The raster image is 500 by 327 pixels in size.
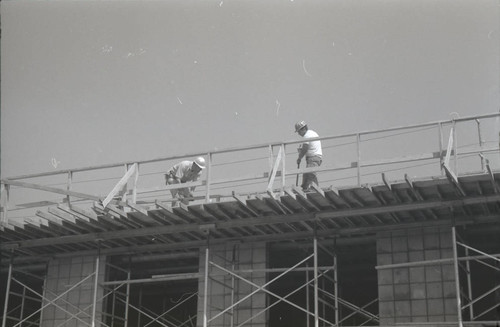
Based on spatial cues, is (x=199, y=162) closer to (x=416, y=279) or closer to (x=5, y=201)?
(x=5, y=201)

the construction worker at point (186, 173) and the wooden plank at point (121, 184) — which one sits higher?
the construction worker at point (186, 173)

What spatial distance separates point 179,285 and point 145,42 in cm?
776

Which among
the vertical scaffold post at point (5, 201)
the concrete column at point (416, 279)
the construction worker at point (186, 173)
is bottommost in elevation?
the concrete column at point (416, 279)

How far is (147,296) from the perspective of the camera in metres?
21.8

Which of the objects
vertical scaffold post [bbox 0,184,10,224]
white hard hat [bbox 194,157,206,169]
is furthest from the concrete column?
vertical scaffold post [bbox 0,184,10,224]

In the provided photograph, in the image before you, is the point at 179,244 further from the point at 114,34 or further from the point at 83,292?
the point at 114,34

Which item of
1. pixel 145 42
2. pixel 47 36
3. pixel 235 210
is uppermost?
pixel 145 42

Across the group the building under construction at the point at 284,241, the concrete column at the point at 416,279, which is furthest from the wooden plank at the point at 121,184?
the concrete column at the point at 416,279

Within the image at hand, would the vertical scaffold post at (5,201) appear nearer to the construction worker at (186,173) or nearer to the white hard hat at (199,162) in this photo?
the construction worker at (186,173)

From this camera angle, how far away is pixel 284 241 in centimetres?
1639

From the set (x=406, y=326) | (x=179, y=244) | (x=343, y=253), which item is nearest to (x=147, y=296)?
(x=179, y=244)

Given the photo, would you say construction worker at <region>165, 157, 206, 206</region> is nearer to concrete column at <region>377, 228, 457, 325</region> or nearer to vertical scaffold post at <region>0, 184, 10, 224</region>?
vertical scaffold post at <region>0, 184, 10, 224</region>

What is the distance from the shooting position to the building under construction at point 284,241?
1353 cm

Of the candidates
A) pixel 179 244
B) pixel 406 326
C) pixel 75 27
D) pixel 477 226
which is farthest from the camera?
pixel 75 27
